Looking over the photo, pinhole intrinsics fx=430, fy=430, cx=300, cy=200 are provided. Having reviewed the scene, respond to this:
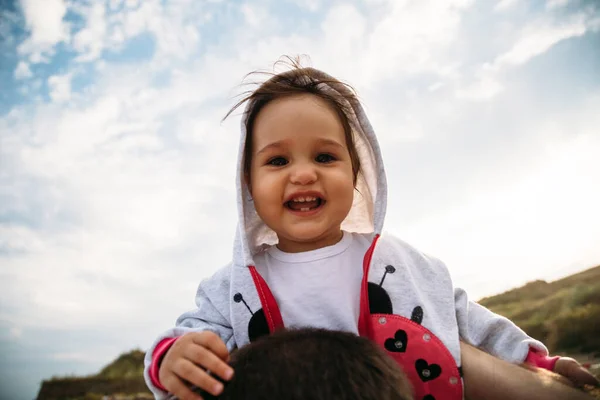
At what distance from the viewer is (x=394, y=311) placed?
2373mm

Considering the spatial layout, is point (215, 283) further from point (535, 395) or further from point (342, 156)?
point (535, 395)

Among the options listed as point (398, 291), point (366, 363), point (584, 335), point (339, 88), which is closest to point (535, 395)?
point (398, 291)

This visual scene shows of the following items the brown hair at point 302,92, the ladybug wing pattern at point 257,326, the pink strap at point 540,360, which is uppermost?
the brown hair at point 302,92

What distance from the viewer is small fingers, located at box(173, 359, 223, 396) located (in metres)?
1.43

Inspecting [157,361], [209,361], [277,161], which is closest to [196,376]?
[209,361]

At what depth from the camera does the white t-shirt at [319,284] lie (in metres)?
2.36

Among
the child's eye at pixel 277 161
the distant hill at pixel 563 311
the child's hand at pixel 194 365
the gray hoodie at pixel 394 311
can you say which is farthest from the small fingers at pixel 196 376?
the distant hill at pixel 563 311

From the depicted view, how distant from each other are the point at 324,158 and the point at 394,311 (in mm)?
940

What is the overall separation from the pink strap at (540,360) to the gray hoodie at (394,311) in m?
0.03

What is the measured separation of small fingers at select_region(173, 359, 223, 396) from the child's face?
969 mm

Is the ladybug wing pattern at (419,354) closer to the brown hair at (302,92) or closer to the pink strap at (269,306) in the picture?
the pink strap at (269,306)

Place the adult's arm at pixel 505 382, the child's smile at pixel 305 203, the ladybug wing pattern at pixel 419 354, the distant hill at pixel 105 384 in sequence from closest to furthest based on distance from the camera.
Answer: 1. the adult's arm at pixel 505 382
2. the ladybug wing pattern at pixel 419 354
3. the child's smile at pixel 305 203
4. the distant hill at pixel 105 384

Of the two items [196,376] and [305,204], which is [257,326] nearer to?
[305,204]

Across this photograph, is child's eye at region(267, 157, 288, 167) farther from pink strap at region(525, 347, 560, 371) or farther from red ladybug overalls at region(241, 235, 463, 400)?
pink strap at region(525, 347, 560, 371)
